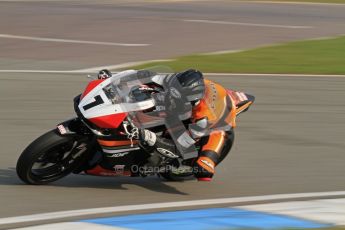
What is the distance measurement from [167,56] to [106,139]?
10164 mm

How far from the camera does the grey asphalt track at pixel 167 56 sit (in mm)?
8219

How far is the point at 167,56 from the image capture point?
58.6 feet

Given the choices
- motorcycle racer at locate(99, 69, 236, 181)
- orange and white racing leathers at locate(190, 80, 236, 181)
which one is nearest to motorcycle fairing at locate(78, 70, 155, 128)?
motorcycle racer at locate(99, 69, 236, 181)

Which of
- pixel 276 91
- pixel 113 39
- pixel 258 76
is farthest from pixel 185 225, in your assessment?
pixel 113 39

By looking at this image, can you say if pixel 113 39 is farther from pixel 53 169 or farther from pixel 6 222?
pixel 6 222

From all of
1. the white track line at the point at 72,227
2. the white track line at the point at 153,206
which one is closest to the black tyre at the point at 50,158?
the white track line at the point at 153,206

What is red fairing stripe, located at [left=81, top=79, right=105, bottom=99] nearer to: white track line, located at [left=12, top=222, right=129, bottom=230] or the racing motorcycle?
the racing motorcycle

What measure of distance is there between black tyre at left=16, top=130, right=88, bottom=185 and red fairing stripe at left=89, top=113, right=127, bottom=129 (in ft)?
0.92

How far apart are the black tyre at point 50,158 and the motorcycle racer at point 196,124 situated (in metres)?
0.70

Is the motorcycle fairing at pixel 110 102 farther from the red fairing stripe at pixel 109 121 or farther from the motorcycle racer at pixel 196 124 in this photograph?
the motorcycle racer at pixel 196 124

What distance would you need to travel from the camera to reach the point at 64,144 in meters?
7.88

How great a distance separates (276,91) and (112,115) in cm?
648

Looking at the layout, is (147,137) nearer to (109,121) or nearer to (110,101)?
(109,121)

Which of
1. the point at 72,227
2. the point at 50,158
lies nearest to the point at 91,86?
the point at 50,158
